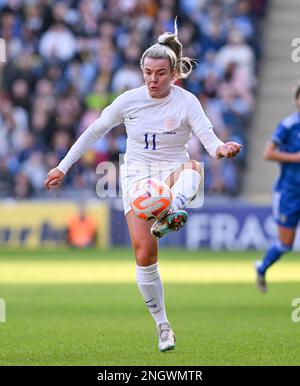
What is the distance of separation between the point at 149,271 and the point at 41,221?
12013mm

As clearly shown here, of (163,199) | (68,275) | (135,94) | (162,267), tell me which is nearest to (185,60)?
(135,94)

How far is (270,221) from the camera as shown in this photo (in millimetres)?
20297

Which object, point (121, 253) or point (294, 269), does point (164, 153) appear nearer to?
point (294, 269)

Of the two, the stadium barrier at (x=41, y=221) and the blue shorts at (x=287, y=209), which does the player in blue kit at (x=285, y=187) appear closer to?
the blue shorts at (x=287, y=209)

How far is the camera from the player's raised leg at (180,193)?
789 centimetres

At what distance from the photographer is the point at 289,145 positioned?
12.5 meters

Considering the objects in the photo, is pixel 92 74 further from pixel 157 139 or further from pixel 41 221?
pixel 157 139

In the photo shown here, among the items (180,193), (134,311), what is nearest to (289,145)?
(134,311)

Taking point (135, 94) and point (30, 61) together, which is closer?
point (135, 94)

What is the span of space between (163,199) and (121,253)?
11561 mm

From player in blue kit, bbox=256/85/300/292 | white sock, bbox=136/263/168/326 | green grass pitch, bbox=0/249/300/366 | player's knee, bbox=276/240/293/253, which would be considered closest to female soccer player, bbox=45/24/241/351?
white sock, bbox=136/263/168/326

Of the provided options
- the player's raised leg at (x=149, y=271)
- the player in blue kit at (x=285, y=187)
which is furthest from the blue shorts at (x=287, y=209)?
the player's raised leg at (x=149, y=271)

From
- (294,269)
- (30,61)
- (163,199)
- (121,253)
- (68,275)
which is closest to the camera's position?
(163,199)

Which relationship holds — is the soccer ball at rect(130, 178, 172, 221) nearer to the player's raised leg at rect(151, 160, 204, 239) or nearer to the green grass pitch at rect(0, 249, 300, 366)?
the player's raised leg at rect(151, 160, 204, 239)
